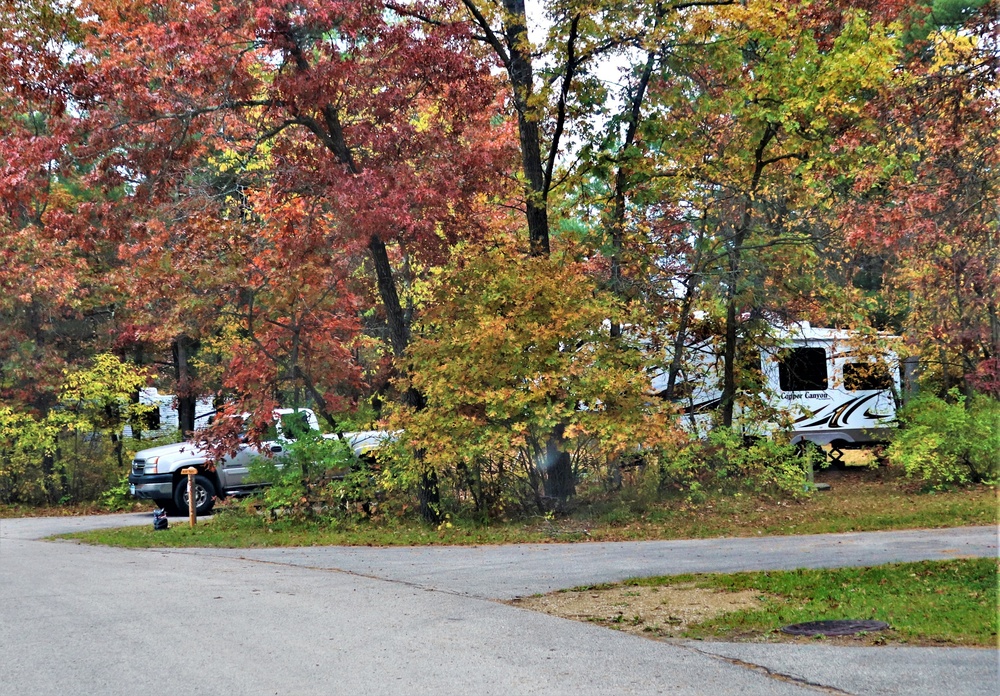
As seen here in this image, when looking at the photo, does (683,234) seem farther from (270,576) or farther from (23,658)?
(23,658)

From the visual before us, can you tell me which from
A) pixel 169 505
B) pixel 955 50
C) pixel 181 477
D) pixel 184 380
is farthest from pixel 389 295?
pixel 184 380

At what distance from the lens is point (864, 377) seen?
2411 cm

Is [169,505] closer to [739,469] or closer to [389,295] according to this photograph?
[389,295]

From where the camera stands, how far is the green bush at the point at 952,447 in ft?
61.0

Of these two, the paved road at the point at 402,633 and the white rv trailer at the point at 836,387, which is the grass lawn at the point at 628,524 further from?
the white rv trailer at the point at 836,387

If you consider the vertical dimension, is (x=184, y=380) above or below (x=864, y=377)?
above

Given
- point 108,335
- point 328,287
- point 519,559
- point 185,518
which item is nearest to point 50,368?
point 108,335

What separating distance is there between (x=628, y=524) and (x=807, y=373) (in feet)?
34.7

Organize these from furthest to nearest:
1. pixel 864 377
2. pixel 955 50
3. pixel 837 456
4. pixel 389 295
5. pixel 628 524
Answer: pixel 837 456, pixel 864 377, pixel 389 295, pixel 628 524, pixel 955 50

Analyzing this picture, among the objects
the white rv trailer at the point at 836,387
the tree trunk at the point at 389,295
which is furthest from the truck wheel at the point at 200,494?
the white rv trailer at the point at 836,387

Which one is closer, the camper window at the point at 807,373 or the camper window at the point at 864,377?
the camper window at the point at 864,377

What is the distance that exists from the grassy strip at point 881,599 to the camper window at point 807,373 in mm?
13879

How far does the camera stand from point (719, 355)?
19.9m

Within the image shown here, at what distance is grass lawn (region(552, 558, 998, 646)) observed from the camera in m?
7.57
